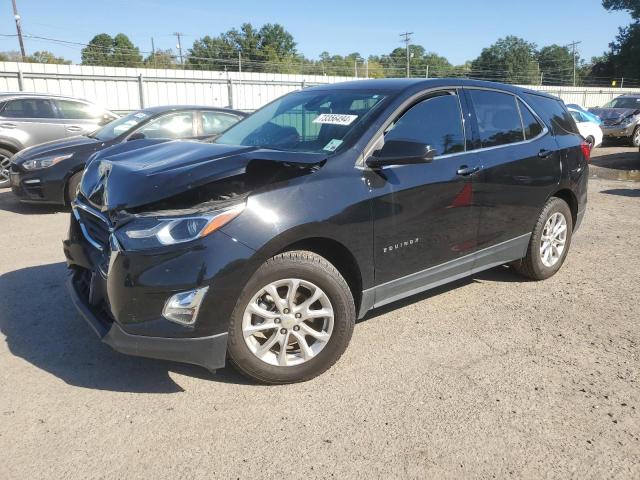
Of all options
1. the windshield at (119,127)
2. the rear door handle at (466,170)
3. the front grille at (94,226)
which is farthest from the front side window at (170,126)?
the rear door handle at (466,170)

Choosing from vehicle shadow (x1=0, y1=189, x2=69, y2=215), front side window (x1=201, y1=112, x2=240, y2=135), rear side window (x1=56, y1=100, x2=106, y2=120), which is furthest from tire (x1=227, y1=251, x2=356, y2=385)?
rear side window (x1=56, y1=100, x2=106, y2=120)

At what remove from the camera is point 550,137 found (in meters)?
4.71

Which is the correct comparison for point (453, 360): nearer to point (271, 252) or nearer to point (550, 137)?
point (271, 252)

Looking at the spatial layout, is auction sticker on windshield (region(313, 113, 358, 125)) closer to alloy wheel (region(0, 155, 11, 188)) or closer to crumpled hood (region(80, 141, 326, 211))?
crumpled hood (region(80, 141, 326, 211))

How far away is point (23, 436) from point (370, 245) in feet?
6.95

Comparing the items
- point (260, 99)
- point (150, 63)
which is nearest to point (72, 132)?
point (260, 99)

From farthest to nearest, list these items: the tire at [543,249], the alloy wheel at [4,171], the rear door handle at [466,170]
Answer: the alloy wheel at [4,171]
the tire at [543,249]
the rear door handle at [466,170]

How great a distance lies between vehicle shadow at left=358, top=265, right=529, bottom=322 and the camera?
4250 millimetres

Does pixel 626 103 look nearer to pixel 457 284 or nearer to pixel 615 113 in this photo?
pixel 615 113

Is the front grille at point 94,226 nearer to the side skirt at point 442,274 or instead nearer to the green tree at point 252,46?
the side skirt at point 442,274

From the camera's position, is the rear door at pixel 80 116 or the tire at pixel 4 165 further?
the rear door at pixel 80 116

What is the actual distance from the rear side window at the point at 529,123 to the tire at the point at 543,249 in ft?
2.06

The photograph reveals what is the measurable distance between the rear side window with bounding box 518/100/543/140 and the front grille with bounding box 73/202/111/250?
Result: 340 cm

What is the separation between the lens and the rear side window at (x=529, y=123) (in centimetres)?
452
